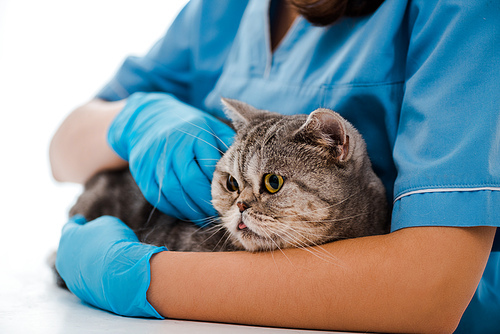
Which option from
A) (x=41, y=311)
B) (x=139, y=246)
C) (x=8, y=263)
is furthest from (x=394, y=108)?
(x=8, y=263)

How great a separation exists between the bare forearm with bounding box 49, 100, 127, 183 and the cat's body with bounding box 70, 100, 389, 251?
2.09ft

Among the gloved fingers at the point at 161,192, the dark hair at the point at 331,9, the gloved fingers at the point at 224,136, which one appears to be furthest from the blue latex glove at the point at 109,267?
the dark hair at the point at 331,9

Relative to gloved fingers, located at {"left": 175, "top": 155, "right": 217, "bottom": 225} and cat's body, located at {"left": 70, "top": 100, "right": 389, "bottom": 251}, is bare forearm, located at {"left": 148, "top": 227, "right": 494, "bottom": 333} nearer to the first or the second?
cat's body, located at {"left": 70, "top": 100, "right": 389, "bottom": 251}

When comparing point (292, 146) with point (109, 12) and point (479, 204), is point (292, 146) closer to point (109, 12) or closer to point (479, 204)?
point (479, 204)

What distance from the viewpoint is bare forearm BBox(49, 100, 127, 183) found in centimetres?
150

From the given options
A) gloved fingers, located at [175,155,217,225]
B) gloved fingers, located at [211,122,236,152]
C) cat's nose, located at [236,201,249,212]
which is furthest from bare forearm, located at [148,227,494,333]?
gloved fingers, located at [211,122,236,152]

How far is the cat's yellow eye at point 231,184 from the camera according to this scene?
103 cm

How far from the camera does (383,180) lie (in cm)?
105

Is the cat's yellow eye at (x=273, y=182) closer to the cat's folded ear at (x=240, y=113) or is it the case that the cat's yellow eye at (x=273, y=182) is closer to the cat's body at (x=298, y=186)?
the cat's body at (x=298, y=186)

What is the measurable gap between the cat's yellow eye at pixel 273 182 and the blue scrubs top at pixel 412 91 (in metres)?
0.25

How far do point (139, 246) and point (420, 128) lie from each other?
66 cm

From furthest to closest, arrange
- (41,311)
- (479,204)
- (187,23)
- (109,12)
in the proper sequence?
(109,12), (187,23), (41,311), (479,204)

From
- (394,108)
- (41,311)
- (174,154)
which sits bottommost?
(41,311)

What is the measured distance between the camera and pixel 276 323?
814 mm
